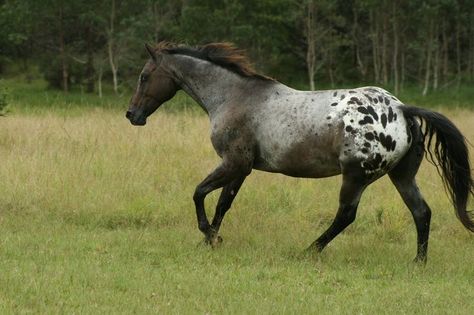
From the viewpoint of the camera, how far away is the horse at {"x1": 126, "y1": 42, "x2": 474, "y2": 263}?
6.54m

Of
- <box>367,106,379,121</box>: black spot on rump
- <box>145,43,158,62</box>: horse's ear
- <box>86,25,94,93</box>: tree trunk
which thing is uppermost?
<box>145,43,158,62</box>: horse's ear

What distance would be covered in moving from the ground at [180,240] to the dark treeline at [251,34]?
18.6 metres

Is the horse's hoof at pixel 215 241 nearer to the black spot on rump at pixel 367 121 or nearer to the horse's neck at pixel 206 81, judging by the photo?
the horse's neck at pixel 206 81

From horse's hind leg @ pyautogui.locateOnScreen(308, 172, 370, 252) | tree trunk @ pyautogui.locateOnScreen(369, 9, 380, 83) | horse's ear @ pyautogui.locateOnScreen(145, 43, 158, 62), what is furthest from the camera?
tree trunk @ pyautogui.locateOnScreen(369, 9, 380, 83)

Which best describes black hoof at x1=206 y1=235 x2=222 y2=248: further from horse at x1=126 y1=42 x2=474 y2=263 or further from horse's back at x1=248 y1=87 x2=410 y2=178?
horse's back at x1=248 y1=87 x2=410 y2=178

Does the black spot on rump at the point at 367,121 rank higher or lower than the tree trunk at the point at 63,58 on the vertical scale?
higher

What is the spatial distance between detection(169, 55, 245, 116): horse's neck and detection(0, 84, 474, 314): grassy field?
1.41 m

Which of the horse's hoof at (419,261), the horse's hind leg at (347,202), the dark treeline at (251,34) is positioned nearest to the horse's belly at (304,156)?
the horse's hind leg at (347,202)

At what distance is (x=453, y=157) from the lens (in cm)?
684

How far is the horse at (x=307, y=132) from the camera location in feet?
21.5

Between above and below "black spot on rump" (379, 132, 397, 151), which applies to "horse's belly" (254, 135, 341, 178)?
below

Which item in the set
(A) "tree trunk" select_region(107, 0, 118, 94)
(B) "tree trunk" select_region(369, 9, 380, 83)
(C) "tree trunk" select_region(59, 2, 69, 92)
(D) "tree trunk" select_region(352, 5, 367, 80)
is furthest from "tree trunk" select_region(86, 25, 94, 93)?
(B) "tree trunk" select_region(369, 9, 380, 83)

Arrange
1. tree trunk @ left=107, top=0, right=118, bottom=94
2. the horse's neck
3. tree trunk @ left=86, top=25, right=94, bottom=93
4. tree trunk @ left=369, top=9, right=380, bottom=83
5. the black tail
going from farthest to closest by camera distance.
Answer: tree trunk @ left=86, top=25, right=94, bottom=93 → tree trunk @ left=369, top=9, right=380, bottom=83 → tree trunk @ left=107, top=0, right=118, bottom=94 → the horse's neck → the black tail

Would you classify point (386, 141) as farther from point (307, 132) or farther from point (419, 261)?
point (419, 261)
